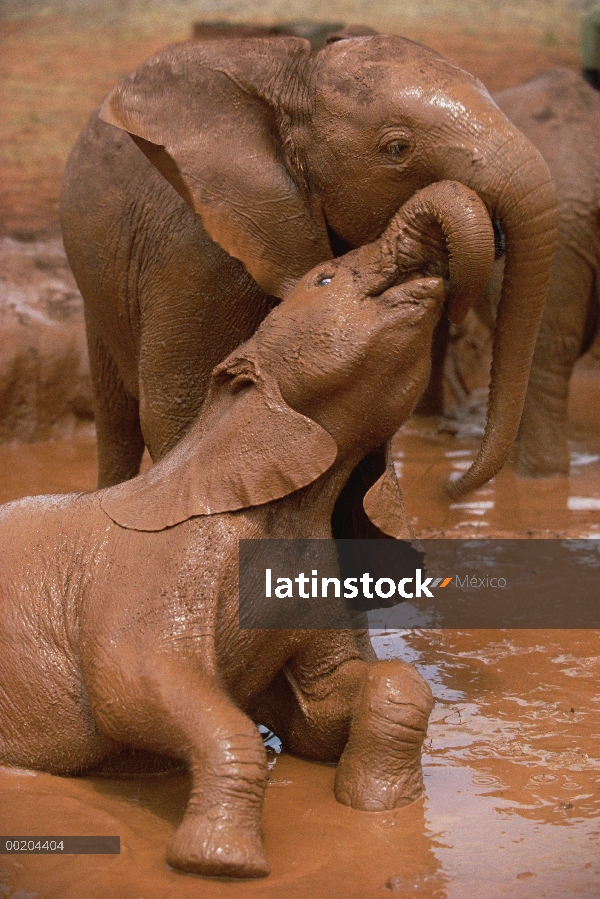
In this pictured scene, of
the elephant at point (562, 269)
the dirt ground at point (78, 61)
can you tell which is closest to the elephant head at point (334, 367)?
the elephant at point (562, 269)

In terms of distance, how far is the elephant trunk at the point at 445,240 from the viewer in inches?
102

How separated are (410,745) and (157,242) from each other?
1.61m

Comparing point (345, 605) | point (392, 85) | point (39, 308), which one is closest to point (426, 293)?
point (392, 85)

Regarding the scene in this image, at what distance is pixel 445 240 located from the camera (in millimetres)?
2650

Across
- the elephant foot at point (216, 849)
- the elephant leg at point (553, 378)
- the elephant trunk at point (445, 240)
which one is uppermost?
the elephant trunk at point (445, 240)

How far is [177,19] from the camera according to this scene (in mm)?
9789

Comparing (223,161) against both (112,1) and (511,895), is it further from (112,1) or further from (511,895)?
(112,1)

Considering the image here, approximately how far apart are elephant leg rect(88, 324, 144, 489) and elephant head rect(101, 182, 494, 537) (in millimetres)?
1737

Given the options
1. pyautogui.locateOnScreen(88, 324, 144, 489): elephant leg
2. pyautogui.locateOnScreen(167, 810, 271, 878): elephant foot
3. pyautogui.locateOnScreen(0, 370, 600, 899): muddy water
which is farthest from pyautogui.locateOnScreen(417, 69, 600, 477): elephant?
pyautogui.locateOnScreen(167, 810, 271, 878): elephant foot

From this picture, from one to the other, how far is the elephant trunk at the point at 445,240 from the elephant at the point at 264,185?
0.14 metres

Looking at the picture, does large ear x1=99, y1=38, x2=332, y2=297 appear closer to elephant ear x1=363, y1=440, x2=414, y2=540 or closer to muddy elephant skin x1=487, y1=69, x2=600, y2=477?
elephant ear x1=363, y1=440, x2=414, y2=540

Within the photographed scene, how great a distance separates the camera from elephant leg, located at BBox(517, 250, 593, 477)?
19.3 feet

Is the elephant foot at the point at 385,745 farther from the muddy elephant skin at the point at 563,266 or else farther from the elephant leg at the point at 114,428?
the muddy elephant skin at the point at 563,266
